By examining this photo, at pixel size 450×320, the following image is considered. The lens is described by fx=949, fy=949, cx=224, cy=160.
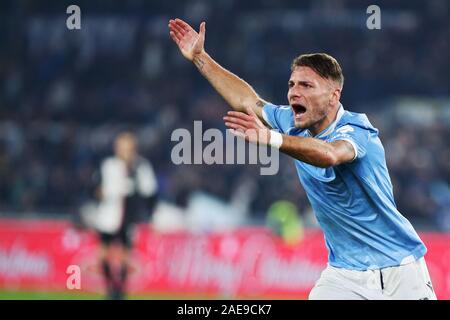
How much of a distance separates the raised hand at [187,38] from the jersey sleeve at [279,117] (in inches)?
25.8

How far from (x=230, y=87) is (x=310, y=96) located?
4.62 feet

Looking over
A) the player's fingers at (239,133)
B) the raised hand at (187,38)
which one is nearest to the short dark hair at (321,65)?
the player's fingers at (239,133)

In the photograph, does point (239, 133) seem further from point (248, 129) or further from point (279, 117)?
point (279, 117)

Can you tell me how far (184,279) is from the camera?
1400cm

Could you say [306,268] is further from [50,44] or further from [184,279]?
[50,44]

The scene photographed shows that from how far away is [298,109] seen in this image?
5648 millimetres

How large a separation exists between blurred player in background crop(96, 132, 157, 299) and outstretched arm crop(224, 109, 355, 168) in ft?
24.5

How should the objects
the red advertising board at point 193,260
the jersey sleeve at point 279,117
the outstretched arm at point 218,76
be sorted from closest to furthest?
the jersey sleeve at point 279,117 → the outstretched arm at point 218,76 → the red advertising board at point 193,260

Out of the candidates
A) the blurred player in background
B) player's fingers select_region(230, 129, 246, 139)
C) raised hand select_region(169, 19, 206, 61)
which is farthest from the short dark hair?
the blurred player in background

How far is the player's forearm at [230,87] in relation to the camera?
6.82m

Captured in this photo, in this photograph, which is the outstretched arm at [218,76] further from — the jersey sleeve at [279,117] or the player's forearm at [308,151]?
the player's forearm at [308,151]

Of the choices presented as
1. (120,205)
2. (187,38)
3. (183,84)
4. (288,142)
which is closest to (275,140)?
(288,142)
